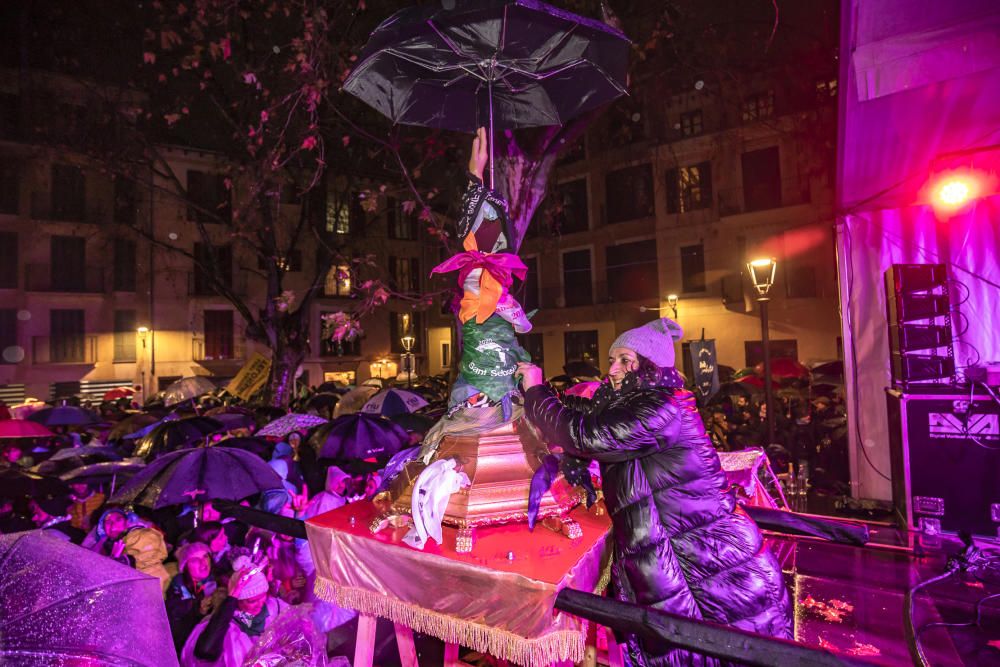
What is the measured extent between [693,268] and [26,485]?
27942 millimetres

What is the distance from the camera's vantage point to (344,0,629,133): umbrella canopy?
253 centimetres

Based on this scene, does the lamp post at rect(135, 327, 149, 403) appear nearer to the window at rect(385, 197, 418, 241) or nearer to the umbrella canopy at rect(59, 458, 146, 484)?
the window at rect(385, 197, 418, 241)

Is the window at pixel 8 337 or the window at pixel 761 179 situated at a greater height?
the window at pixel 761 179

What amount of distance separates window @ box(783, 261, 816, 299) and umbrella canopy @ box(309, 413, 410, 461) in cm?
2337

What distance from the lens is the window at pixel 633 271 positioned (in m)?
29.9

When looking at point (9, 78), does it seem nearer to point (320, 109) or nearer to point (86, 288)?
point (86, 288)

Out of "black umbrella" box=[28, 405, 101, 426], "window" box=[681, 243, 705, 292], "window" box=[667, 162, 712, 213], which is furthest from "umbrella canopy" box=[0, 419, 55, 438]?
"window" box=[667, 162, 712, 213]

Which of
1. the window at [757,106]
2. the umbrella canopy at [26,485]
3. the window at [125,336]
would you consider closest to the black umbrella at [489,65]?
the window at [757,106]

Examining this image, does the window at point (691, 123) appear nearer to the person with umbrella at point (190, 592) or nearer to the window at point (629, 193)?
the window at point (629, 193)

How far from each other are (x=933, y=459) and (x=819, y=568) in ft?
8.43

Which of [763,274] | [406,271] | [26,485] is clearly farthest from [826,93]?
[406,271]

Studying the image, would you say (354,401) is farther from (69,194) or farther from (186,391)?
(69,194)

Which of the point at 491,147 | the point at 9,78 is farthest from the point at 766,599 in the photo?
the point at 9,78

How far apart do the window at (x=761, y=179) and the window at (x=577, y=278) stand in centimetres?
950
